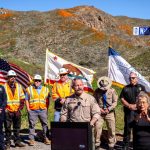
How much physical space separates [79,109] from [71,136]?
1.19 m

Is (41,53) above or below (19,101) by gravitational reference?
above

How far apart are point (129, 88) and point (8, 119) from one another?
2.97m

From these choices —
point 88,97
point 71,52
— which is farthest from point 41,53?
point 88,97

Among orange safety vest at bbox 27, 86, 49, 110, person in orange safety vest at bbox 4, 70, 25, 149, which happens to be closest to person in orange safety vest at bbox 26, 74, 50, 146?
orange safety vest at bbox 27, 86, 49, 110

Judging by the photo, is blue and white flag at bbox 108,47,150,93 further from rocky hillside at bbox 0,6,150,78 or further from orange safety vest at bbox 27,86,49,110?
rocky hillside at bbox 0,6,150,78

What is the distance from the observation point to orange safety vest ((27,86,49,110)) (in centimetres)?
1123

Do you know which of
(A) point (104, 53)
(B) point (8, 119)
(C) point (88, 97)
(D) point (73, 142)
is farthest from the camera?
(A) point (104, 53)

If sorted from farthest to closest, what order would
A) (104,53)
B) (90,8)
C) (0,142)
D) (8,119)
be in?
1. (90,8)
2. (104,53)
3. (8,119)
4. (0,142)

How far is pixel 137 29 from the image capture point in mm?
10594

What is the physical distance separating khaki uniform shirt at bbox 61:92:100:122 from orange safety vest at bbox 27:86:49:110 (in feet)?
13.3

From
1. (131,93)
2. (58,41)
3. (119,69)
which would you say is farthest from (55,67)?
(58,41)

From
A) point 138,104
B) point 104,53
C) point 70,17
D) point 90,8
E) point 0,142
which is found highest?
point 90,8

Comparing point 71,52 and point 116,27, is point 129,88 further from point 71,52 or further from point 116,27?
point 116,27

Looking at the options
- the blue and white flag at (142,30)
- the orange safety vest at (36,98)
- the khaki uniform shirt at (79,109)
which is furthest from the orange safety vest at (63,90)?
the khaki uniform shirt at (79,109)
